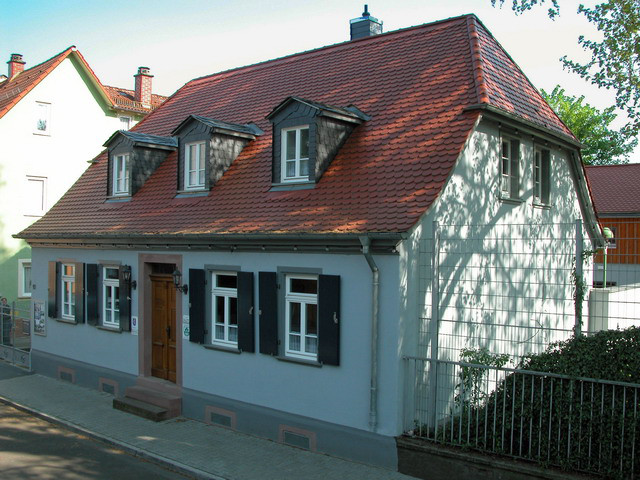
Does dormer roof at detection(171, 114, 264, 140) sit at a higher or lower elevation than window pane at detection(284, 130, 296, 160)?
higher

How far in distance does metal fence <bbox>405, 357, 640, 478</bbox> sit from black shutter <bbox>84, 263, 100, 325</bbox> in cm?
862

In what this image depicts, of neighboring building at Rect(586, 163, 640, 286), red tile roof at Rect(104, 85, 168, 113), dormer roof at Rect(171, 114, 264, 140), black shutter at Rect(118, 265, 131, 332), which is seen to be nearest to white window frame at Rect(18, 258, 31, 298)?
red tile roof at Rect(104, 85, 168, 113)

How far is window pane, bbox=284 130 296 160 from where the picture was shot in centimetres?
1159

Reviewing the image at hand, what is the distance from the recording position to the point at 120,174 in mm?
15367

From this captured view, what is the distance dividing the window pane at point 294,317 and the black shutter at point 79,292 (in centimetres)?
687

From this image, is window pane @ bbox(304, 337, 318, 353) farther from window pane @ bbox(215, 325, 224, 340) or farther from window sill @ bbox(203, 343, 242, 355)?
window pane @ bbox(215, 325, 224, 340)

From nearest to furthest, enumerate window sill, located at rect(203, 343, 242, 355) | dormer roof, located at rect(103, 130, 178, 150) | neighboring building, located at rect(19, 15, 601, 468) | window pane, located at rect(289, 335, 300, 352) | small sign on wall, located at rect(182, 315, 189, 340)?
1. neighboring building, located at rect(19, 15, 601, 468)
2. window pane, located at rect(289, 335, 300, 352)
3. window sill, located at rect(203, 343, 242, 355)
4. small sign on wall, located at rect(182, 315, 189, 340)
5. dormer roof, located at rect(103, 130, 178, 150)

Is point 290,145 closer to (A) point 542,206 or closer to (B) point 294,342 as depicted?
(B) point 294,342

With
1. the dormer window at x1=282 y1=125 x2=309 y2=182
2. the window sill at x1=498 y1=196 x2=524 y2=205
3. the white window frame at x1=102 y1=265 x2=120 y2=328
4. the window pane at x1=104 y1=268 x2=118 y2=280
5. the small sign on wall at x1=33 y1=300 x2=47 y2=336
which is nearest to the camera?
the window sill at x1=498 y1=196 x2=524 y2=205

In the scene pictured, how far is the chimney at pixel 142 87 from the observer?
3278cm

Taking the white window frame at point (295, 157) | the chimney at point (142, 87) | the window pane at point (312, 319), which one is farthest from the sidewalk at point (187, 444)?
the chimney at point (142, 87)

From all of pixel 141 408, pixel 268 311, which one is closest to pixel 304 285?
pixel 268 311

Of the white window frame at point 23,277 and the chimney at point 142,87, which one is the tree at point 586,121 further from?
the white window frame at point 23,277

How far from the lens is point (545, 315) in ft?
39.4
